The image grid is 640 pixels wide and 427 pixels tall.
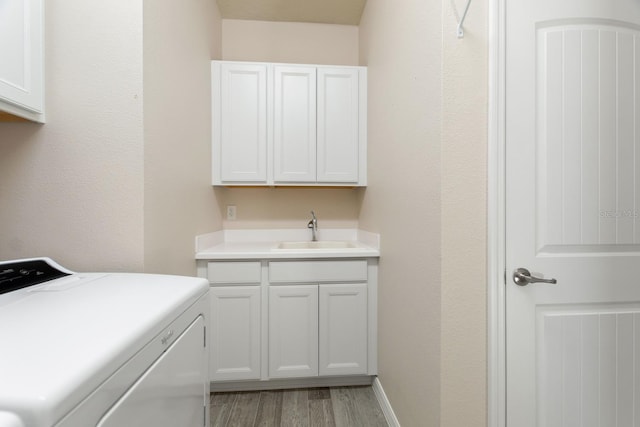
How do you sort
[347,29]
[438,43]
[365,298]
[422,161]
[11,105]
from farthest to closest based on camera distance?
[347,29]
[365,298]
[422,161]
[438,43]
[11,105]

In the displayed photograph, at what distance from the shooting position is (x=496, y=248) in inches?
41.3

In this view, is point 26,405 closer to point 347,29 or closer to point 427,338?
point 427,338

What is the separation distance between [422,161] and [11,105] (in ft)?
4.85

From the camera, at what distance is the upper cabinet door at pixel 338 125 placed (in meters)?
2.18

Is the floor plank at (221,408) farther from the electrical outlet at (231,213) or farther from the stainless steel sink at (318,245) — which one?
the electrical outlet at (231,213)

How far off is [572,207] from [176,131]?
1.73 m

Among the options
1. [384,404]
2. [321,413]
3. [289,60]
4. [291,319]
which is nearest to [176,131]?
[291,319]

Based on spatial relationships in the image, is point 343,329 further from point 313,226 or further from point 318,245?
point 313,226

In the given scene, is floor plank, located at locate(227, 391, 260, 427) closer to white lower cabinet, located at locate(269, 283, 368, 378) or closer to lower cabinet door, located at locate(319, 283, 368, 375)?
white lower cabinet, located at locate(269, 283, 368, 378)

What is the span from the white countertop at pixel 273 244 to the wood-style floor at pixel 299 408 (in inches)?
34.0

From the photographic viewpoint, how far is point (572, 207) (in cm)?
105

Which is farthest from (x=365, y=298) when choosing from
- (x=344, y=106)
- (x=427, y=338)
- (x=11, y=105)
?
(x=11, y=105)

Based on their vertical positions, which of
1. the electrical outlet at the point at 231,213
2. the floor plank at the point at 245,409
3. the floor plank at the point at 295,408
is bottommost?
the floor plank at the point at 245,409

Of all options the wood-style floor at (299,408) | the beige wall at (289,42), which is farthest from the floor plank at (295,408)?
the beige wall at (289,42)
